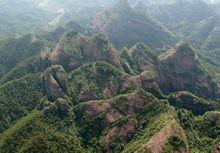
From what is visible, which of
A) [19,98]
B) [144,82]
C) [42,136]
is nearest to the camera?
[42,136]

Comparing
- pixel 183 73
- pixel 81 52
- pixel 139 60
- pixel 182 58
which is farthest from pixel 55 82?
pixel 182 58

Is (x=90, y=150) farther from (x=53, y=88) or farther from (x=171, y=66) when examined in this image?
(x=171, y=66)

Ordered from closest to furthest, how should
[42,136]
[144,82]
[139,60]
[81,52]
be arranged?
[42,136] < [144,82] < [81,52] < [139,60]

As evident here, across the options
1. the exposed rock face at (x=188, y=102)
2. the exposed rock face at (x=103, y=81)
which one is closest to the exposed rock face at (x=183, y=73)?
the exposed rock face at (x=188, y=102)

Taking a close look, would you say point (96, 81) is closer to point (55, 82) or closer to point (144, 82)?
point (55, 82)

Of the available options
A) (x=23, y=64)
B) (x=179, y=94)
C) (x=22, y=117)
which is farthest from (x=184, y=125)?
(x=23, y=64)

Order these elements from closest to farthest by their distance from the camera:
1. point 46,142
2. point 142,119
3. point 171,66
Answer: point 46,142 → point 142,119 → point 171,66

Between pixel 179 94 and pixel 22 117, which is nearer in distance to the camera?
pixel 22 117

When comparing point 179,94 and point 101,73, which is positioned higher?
point 101,73
